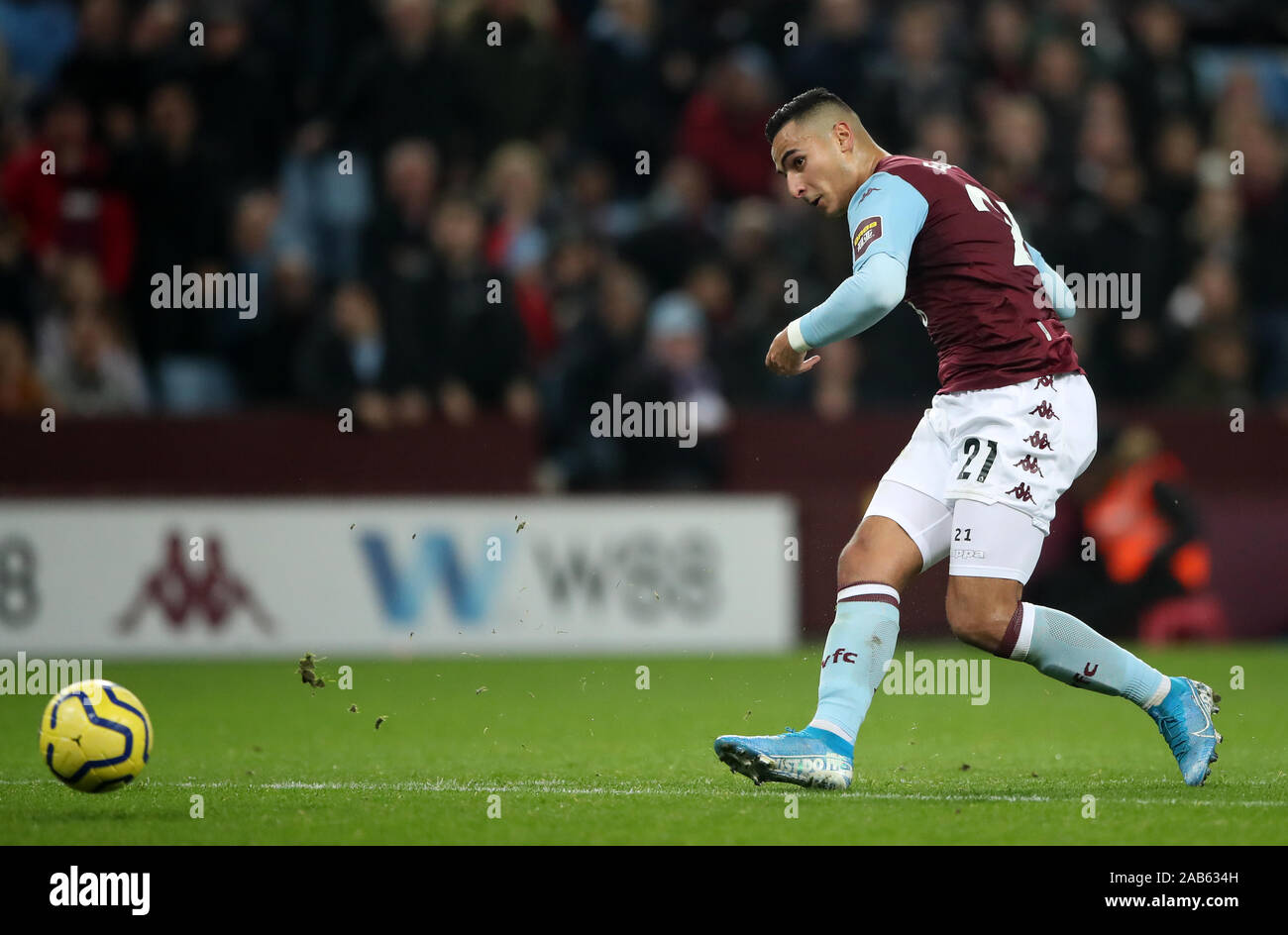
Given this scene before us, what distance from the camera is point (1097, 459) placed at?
1286 centimetres

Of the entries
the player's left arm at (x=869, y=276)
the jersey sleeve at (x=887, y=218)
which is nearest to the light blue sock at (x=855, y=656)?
the player's left arm at (x=869, y=276)

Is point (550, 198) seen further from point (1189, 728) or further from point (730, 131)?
point (1189, 728)

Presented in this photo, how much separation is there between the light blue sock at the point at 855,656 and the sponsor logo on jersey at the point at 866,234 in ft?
3.57

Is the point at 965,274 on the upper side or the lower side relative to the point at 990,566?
upper

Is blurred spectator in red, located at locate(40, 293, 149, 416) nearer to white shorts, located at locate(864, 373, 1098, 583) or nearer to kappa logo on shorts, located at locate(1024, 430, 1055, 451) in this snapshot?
white shorts, located at locate(864, 373, 1098, 583)

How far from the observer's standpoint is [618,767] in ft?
22.6

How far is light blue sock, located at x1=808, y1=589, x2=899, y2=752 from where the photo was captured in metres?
6.12

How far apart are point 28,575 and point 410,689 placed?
3008mm

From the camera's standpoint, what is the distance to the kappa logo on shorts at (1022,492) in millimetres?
6020

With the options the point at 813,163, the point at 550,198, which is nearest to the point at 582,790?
the point at 813,163

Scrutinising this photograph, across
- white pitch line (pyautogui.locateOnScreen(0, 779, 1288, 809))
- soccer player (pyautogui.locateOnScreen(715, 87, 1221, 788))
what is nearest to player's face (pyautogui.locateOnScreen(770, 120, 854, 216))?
soccer player (pyautogui.locateOnScreen(715, 87, 1221, 788))

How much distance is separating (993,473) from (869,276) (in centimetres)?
75

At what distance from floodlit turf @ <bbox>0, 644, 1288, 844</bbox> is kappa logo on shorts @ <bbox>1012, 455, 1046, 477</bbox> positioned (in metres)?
1.03

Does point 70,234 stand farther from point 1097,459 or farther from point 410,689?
point 1097,459
